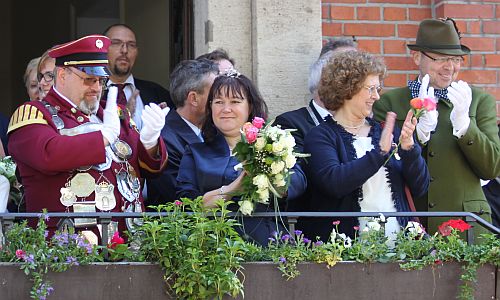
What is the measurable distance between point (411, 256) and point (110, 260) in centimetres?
138

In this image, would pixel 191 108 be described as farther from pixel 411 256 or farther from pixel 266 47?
pixel 411 256

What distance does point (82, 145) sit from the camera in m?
5.29

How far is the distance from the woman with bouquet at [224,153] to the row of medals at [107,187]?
0.25m

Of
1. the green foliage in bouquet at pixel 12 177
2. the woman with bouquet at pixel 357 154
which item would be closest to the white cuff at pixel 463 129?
the woman with bouquet at pixel 357 154

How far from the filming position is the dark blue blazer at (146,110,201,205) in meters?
6.06

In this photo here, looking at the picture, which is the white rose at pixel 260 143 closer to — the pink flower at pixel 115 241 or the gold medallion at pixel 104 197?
the pink flower at pixel 115 241

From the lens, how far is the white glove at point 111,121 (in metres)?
5.40

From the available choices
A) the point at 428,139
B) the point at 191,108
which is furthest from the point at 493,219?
the point at 191,108

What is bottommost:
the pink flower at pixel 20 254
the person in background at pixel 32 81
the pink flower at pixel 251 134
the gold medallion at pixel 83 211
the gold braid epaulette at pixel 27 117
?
the pink flower at pixel 20 254

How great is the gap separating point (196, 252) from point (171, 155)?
133 cm

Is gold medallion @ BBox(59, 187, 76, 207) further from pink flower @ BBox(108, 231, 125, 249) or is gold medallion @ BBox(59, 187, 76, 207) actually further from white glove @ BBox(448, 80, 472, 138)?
white glove @ BBox(448, 80, 472, 138)

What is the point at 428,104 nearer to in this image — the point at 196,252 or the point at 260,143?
the point at 260,143

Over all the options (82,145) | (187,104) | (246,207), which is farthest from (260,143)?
(187,104)

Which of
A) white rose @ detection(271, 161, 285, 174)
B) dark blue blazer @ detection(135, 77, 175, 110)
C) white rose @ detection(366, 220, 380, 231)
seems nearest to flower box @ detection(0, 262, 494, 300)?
white rose @ detection(366, 220, 380, 231)
